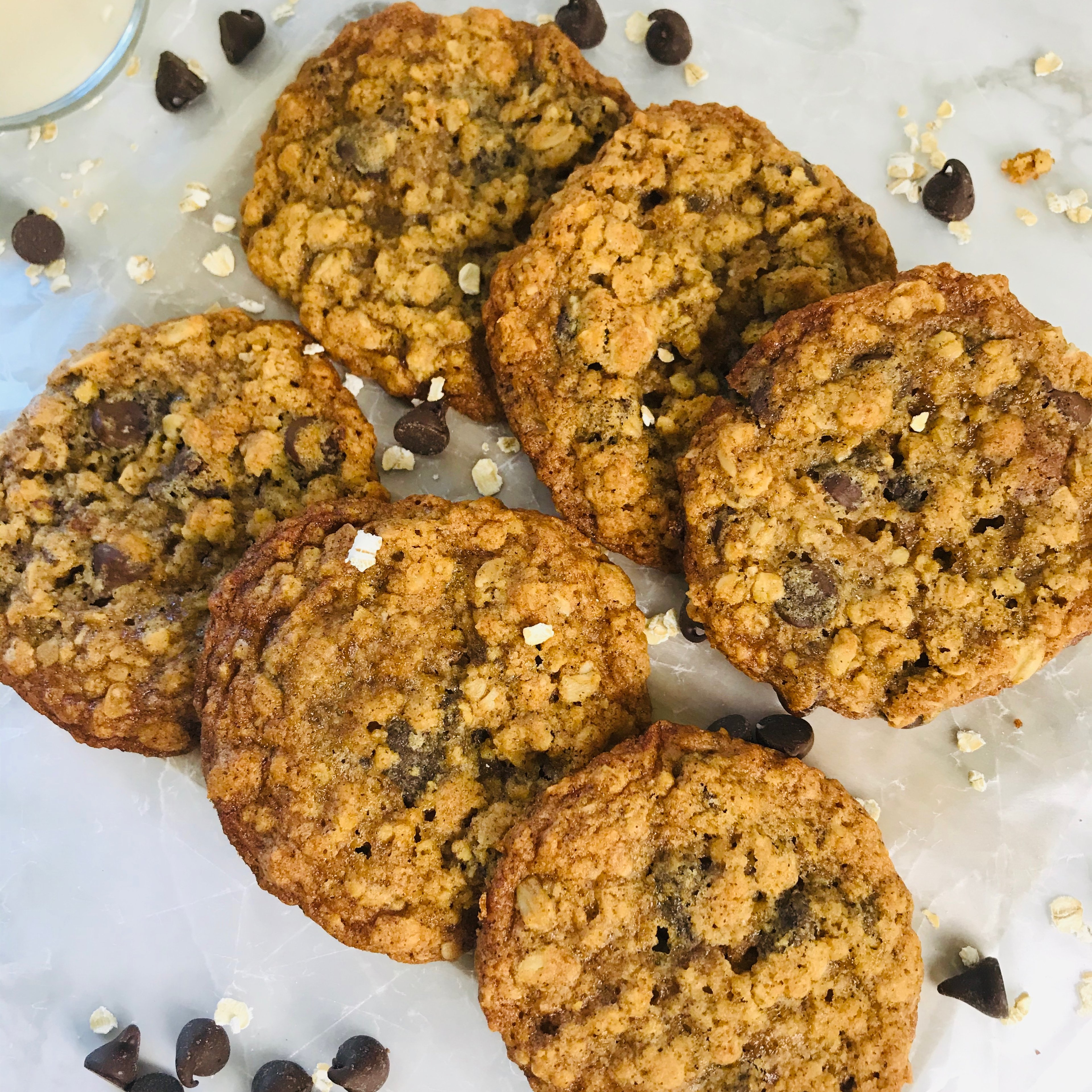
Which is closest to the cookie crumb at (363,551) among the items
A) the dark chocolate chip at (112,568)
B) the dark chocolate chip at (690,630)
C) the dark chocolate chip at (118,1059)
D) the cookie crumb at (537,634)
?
the cookie crumb at (537,634)

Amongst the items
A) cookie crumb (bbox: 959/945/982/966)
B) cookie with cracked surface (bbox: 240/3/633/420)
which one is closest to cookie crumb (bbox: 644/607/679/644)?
cookie with cracked surface (bbox: 240/3/633/420)

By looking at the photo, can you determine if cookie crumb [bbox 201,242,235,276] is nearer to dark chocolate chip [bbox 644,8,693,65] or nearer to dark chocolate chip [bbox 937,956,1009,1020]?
dark chocolate chip [bbox 644,8,693,65]

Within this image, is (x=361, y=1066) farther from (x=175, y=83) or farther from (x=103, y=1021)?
→ (x=175, y=83)

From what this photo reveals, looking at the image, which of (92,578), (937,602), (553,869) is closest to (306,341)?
(92,578)

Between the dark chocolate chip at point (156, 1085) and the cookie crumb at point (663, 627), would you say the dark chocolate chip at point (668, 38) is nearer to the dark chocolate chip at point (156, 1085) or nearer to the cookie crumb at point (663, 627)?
the cookie crumb at point (663, 627)

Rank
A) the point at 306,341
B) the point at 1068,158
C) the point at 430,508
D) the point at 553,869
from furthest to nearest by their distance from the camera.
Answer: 1. the point at 1068,158
2. the point at 306,341
3. the point at 430,508
4. the point at 553,869

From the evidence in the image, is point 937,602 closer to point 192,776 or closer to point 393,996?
point 393,996
